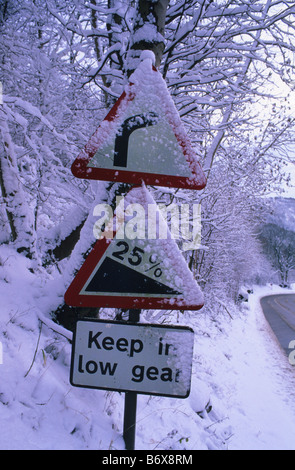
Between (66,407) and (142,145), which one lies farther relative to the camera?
(66,407)

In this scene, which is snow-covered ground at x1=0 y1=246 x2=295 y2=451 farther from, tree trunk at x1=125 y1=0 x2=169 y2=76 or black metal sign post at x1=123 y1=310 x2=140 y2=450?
tree trunk at x1=125 y1=0 x2=169 y2=76

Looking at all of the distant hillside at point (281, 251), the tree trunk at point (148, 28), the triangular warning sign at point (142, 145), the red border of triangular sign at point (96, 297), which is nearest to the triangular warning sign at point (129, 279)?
the red border of triangular sign at point (96, 297)

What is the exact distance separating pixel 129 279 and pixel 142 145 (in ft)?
2.22

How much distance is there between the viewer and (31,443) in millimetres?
1663

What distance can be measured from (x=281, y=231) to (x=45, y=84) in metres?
72.7

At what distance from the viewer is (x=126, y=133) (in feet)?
4.95

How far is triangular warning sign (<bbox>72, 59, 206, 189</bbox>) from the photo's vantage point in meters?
1.49

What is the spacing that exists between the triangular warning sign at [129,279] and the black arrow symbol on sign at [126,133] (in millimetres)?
330

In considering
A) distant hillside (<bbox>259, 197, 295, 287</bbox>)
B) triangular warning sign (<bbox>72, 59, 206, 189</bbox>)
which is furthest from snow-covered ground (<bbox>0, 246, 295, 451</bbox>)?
distant hillside (<bbox>259, 197, 295, 287</bbox>)

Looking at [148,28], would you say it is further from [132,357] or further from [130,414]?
[130,414]

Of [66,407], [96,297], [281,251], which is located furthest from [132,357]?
[281,251]

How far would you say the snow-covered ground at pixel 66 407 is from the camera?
1.87m

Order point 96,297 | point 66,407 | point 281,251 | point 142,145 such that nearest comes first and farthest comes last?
point 96,297 → point 142,145 → point 66,407 → point 281,251

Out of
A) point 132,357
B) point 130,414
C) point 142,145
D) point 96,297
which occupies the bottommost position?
point 130,414
